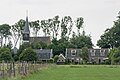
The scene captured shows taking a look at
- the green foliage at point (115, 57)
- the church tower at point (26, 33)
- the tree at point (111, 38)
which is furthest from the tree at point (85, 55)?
the church tower at point (26, 33)

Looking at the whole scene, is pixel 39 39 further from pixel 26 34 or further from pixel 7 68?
pixel 7 68

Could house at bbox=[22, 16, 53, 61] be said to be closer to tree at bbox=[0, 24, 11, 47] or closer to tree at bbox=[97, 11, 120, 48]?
tree at bbox=[0, 24, 11, 47]

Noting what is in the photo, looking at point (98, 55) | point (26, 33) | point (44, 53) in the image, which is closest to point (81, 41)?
point (98, 55)

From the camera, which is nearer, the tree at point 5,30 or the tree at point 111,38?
the tree at point 111,38

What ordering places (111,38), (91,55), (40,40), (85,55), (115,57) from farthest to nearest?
1. (40,40)
2. (91,55)
3. (111,38)
4. (85,55)
5. (115,57)

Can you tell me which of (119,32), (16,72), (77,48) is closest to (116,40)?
(119,32)

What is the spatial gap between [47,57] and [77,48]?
36.8 ft

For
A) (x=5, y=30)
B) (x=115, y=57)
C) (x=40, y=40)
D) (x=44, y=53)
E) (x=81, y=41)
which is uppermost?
(x=5, y=30)

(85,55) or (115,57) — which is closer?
(115,57)

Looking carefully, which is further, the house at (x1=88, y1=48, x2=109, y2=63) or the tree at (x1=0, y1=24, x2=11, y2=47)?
the tree at (x1=0, y1=24, x2=11, y2=47)

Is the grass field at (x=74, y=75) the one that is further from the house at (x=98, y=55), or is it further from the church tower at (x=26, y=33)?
the church tower at (x=26, y=33)

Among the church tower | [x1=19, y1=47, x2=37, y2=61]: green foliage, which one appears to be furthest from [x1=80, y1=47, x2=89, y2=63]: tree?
the church tower

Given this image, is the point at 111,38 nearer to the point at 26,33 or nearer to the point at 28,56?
the point at 26,33

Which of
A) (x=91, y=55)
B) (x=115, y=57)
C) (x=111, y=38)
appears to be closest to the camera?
(x=115, y=57)
